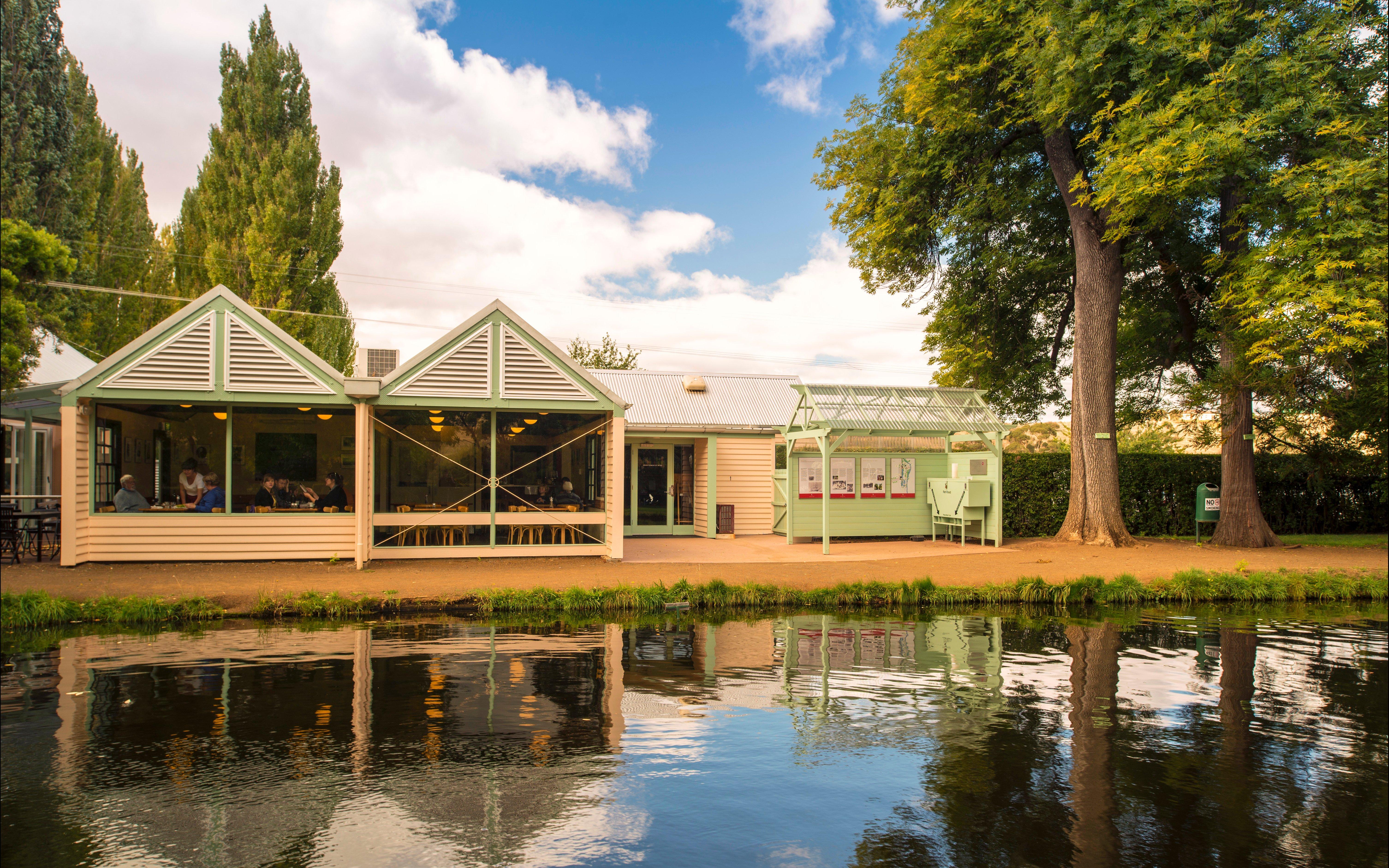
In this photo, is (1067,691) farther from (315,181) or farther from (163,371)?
(315,181)

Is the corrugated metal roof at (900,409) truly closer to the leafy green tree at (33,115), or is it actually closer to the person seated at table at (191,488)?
the person seated at table at (191,488)

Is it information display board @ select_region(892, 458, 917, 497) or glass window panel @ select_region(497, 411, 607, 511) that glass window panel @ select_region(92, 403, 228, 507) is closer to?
glass window panel @ select_region(497, 411, 607, 511)

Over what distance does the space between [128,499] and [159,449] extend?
195cm

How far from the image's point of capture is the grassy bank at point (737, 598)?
390 inches

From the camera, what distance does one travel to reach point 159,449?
15016 millimetres

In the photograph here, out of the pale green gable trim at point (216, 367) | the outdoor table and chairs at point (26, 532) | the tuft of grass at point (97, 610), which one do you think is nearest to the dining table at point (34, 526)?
the outdoor table and chairs at point (26, 532)

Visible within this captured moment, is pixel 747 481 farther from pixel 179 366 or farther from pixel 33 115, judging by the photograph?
pixel 33 115

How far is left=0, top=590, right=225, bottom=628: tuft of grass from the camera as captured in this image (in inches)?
375

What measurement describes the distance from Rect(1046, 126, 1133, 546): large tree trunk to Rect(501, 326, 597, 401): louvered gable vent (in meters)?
11.1

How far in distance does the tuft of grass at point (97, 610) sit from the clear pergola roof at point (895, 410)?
441 inches

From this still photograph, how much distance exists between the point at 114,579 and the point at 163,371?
3428 millimetres

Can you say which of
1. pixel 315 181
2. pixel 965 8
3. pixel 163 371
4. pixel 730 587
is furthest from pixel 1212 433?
pixel 315 181

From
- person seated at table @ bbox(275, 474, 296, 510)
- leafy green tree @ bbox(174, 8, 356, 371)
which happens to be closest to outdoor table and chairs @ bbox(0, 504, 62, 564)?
person seated at table @ bbox(275, 474, 296, 510)

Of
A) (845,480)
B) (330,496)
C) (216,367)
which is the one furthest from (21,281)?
(845,480)
